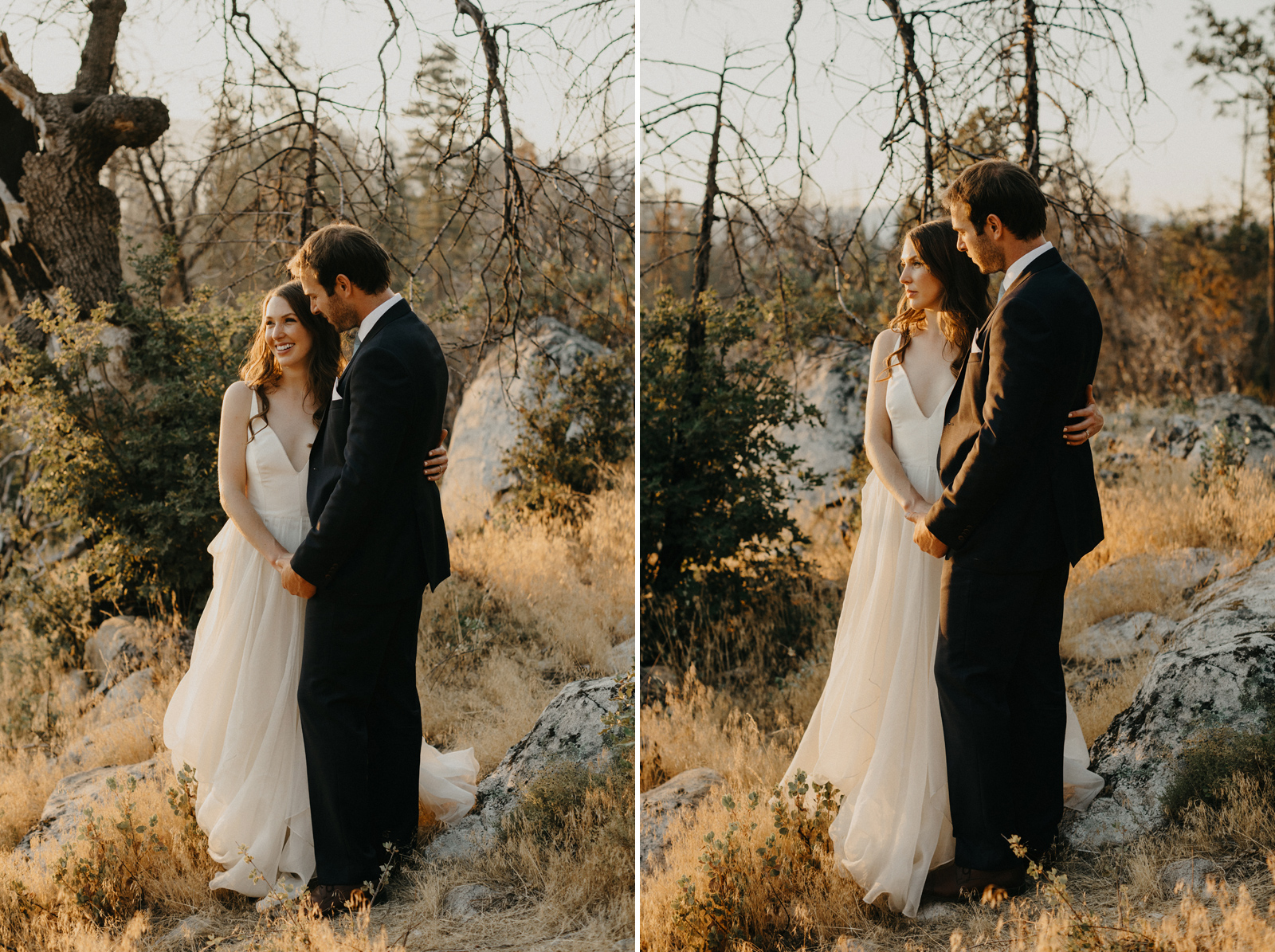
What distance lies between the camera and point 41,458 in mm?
4289

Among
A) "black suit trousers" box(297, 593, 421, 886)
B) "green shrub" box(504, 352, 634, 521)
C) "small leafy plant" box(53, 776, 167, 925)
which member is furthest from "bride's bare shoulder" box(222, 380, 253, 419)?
"green shrub" box(504, 352, 634, 521)

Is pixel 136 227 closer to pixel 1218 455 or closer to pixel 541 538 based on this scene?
pixel 541 538

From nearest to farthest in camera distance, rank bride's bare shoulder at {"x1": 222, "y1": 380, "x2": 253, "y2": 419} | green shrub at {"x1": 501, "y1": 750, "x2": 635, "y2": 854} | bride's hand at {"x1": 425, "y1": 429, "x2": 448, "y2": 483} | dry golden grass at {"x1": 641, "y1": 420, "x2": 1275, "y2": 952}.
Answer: dry golden grass at {"x1": 641, "y1": 420, "x2": 1275, "y2": 952}
bride's hand at {"x1": 425, "y1": 429, "x2": 448, "y2": 483}
bride's bare shoulder at {"x1": 222, "y1": 380, "x2": 253, "y2": 419}
green shrub at {"x1": 501, "y1": 750, "x2": 635, "y2": 854}

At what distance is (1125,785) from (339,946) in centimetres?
232

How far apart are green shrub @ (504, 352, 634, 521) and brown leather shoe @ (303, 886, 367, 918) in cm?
347

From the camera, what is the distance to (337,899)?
2506 millimetres

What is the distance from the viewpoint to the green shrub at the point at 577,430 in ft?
19.6

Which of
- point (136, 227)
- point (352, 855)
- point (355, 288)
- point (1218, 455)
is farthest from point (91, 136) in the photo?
point (1218, 455)

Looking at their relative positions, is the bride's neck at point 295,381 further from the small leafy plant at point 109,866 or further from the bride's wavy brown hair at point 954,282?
the bride's wavy brown hair at point 954,282

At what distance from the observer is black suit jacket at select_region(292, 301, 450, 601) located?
2381 millimetres

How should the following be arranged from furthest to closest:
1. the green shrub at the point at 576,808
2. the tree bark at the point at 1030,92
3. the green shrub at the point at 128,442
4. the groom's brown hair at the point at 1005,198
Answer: the green shrub at the point at 128,442, the tree bark at the point at 1030,92, the green shrub at the point at 576,808, the groom's brown hair at the point at 1005,198

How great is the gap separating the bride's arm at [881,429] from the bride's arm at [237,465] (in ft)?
5.83

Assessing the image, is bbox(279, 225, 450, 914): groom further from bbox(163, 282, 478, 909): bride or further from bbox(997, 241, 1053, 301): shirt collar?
bbox(997, 241, 1053, 301): shirt collar

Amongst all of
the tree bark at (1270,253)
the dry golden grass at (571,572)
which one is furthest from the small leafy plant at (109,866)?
the tree bark at (1270,253)
